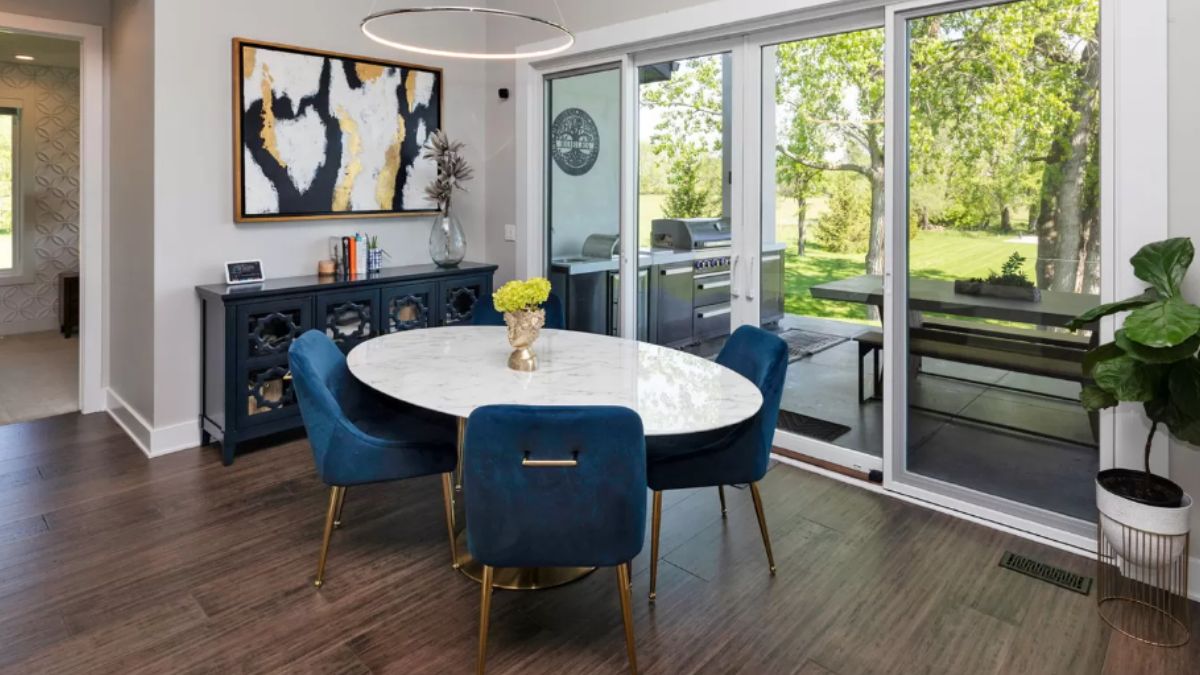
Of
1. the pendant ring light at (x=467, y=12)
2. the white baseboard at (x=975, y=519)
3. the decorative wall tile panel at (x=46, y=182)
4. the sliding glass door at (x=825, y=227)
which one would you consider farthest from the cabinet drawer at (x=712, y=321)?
the decorative wall tile panel at (x=46, y=182)

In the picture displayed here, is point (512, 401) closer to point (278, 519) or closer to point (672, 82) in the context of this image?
point (278, 519)

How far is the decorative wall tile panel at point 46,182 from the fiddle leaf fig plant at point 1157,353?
857 cm

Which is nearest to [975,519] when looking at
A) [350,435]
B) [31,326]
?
[350,435]

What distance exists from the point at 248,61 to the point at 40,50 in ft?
12.5

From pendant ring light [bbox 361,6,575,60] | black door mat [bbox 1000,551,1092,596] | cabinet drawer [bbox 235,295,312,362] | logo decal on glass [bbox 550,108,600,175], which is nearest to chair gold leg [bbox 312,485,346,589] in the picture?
cabinet drawer [bbox 235,295,312,362]

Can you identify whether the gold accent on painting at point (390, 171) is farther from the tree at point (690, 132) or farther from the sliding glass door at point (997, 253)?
the sliding glass door at point (997, 253)

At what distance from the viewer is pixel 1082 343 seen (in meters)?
2.81

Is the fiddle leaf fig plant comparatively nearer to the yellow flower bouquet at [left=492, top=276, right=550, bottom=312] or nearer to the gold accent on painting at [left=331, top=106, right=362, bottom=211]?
the yellow flower bouquet at [left=492, top=276, right=550, bottom=312]

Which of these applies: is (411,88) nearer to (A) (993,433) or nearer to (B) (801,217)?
(B) (801,217)

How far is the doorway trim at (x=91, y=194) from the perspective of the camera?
13.9 ft

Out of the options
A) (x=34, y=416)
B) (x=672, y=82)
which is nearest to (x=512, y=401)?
(x=672, y=82)

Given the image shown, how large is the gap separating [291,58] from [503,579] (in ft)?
10.6

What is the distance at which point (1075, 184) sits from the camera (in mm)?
2732

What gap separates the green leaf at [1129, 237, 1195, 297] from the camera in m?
2.24
